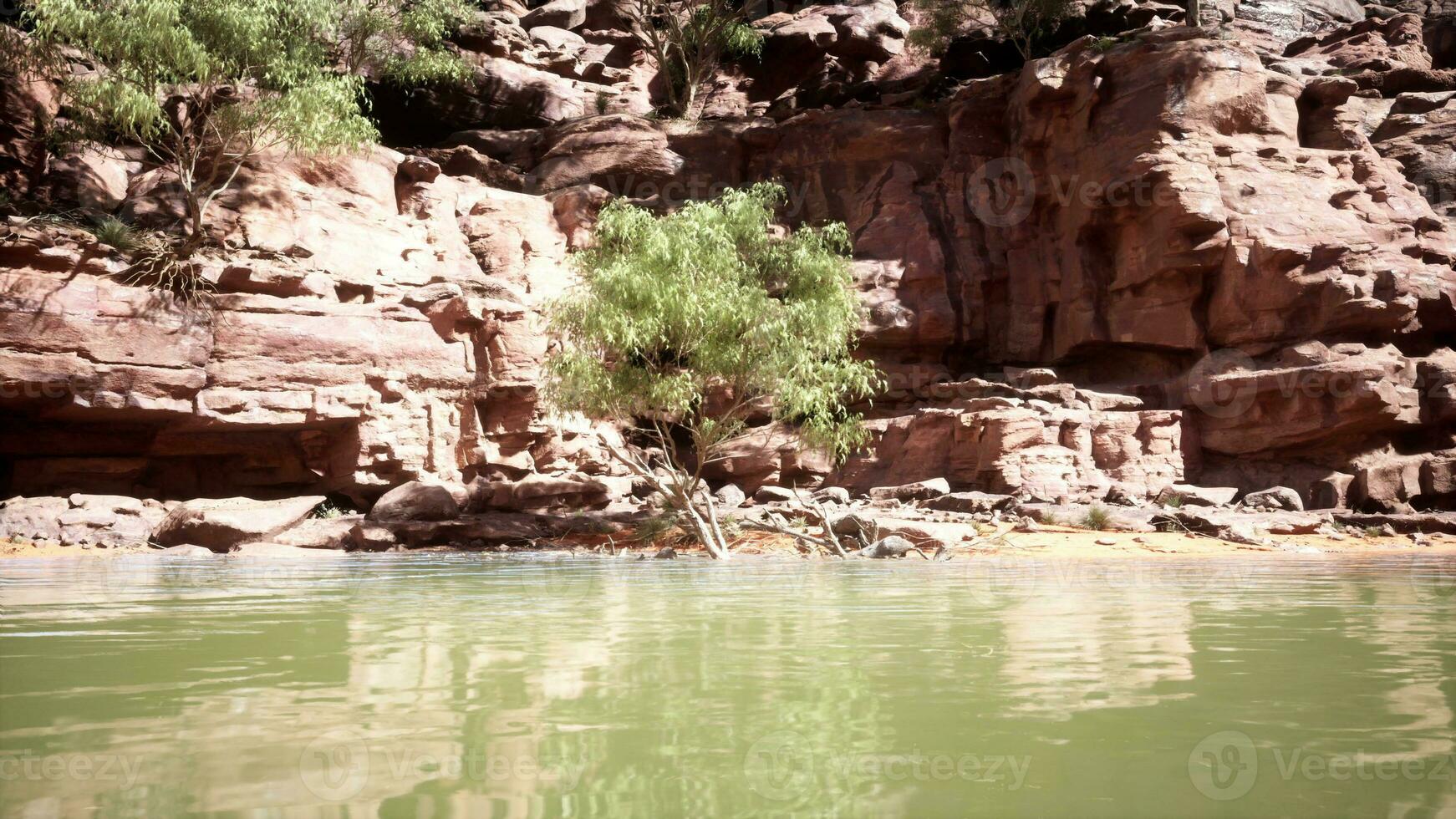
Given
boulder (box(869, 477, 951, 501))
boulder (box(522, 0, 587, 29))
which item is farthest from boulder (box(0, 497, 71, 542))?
boulder (box(522, 0, 587, 29))

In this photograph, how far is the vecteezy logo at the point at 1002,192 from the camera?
26.6 m

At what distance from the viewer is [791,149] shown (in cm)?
2900

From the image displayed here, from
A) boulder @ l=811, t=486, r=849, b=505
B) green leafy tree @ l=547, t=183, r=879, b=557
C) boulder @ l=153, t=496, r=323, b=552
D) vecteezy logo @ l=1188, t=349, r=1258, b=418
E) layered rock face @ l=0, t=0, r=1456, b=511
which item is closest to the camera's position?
green leafy tree @ l=547, t=183, r=879, b=557

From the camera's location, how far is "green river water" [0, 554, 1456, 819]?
1884 mm

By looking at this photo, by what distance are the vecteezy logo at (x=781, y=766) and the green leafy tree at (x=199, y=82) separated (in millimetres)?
Answer: 19718

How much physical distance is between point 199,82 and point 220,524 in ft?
34.7

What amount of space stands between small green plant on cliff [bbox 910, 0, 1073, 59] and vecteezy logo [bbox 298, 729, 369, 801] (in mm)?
32673

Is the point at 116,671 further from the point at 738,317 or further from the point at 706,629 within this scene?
the point at 738,317

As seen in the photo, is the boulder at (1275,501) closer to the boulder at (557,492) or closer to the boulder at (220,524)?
the boulder at (557,492)

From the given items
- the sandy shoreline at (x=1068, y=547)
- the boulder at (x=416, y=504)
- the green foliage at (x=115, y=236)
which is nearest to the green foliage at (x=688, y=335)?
the sandy shoreline at (x=1068, y=547)
